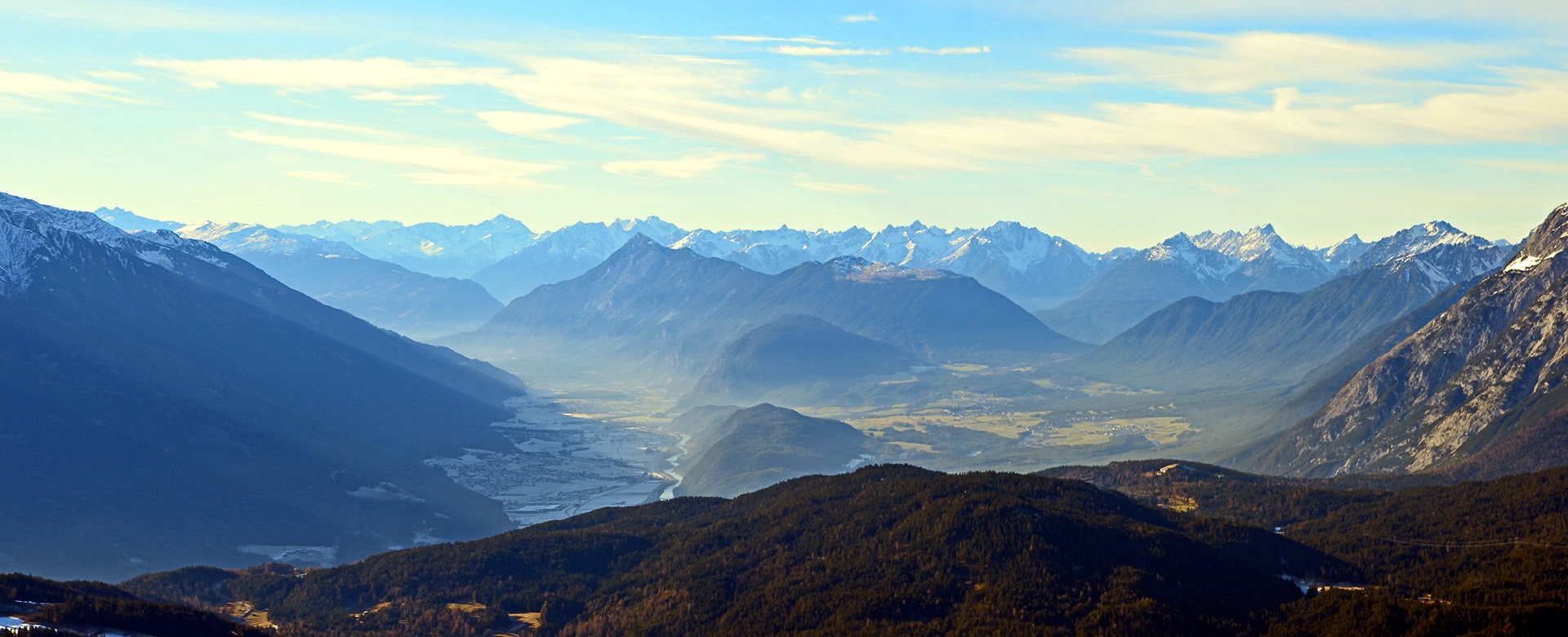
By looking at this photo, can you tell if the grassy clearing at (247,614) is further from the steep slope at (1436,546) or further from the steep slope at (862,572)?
the steep slope at (1436,546)

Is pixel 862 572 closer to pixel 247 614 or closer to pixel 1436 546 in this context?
pixel 1436 546

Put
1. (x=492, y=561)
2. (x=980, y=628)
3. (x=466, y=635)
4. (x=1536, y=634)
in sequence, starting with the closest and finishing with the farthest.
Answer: (x=1536, y=634), (x=980, y=628), (x=466, y=635), (x=492, y=561)

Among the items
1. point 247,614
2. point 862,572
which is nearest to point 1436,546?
point 862,572

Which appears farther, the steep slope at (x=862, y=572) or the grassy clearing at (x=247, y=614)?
the grassy clearing at (x=247, y=614)

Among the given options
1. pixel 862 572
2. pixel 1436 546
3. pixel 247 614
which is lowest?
pixel 247 614

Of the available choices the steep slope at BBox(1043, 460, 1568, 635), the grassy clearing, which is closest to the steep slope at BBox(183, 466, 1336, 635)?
the grassy clearing

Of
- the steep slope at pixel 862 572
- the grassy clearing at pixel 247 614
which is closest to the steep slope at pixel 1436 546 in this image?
the steep slope at pixel 862 572

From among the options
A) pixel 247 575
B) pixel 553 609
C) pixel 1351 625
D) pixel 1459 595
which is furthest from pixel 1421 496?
pixel 247 575

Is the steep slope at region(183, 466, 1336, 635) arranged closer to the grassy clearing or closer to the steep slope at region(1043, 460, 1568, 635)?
the grassy clearing

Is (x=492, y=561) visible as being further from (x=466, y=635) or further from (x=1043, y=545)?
(x=1043, y=545)
